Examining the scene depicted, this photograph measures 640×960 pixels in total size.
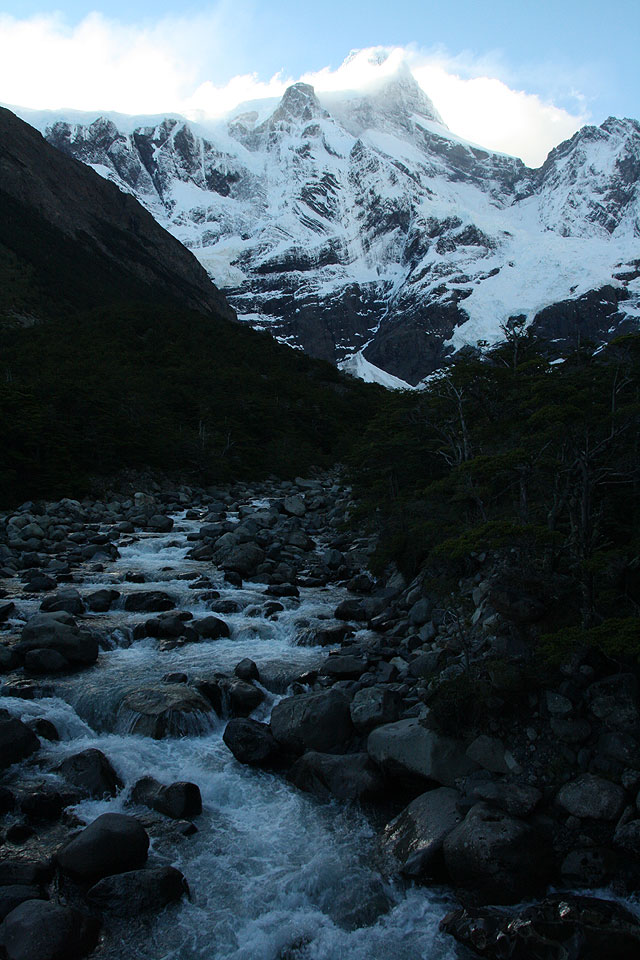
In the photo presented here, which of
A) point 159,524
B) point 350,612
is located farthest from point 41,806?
point 159,524

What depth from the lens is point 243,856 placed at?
652cm

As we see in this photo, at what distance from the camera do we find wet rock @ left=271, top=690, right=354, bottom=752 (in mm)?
8172

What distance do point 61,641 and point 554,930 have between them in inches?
324

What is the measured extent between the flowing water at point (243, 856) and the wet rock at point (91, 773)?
15 centimetres

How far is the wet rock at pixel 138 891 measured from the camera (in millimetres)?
5629

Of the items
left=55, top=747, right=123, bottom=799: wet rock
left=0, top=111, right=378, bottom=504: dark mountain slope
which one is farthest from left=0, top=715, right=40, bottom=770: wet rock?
left=0, top=111, right=378, bottom=504: dark mountain slope

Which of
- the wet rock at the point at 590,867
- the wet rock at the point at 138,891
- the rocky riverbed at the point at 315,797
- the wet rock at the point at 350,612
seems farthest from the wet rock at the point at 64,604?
the wet rock at the point at 590,867

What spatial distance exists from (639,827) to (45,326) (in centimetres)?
4938

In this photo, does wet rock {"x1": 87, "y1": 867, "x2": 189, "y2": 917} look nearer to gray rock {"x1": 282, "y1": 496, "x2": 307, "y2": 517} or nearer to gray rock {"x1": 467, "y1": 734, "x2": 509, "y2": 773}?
gray rock {"x1": 467, "y1": 734, "x2": 509, "y2": 773}

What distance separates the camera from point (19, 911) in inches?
203

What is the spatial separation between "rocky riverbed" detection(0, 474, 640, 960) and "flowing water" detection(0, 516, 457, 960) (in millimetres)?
22

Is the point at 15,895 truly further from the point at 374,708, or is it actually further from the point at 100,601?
the point at 100,601

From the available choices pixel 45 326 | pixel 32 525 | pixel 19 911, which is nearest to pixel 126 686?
pixel 19 911

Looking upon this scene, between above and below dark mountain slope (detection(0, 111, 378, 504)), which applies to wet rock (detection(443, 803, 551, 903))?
below
